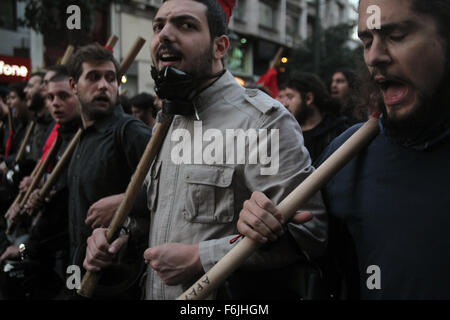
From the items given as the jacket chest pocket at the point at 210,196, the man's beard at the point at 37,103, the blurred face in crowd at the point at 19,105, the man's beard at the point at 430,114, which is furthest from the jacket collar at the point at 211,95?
the blurred face in crowd at the point at 19,105

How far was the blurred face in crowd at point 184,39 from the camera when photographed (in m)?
1.77

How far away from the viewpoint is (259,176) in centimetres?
159

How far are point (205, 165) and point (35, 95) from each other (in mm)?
4179

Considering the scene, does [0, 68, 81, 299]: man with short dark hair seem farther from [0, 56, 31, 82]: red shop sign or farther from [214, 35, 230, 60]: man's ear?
[0, 56, 31, 82]: red shop sign

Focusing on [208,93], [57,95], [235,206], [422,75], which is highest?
[57,95]

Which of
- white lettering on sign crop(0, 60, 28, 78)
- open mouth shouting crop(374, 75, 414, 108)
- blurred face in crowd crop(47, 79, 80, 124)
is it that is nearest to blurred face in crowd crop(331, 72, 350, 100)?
blurred face in crowd crop(47, 79, 80, 124)

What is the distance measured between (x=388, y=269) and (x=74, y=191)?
2001 mm

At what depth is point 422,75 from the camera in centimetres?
118

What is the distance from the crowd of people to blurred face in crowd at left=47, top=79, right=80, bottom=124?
63 centimetres

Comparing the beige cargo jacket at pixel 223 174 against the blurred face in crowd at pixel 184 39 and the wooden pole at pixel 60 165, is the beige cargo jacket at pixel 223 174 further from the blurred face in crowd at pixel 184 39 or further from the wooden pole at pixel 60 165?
the wooden pole at pixel 60 165

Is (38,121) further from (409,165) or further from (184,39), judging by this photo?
(409,165)

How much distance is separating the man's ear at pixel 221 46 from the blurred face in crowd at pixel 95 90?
1.11 meters
